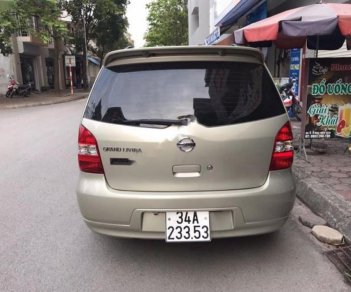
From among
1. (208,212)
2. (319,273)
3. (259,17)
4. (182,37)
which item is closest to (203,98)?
(208,212)

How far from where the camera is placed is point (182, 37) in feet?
158

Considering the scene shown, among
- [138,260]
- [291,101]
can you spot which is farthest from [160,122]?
[291,101]

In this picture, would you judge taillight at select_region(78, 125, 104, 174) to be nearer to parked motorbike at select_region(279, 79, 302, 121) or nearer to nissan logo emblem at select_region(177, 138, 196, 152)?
nissan logo emblem at select_region(177, 138, 196, 152)

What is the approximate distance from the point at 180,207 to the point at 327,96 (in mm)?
4639

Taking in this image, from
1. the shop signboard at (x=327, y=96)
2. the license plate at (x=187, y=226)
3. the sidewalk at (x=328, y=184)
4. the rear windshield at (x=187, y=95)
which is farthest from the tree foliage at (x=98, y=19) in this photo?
the license plate at (x=187, y=226)

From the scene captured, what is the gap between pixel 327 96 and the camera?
662 centimetres

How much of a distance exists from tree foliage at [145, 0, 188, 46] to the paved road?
43.6 meters

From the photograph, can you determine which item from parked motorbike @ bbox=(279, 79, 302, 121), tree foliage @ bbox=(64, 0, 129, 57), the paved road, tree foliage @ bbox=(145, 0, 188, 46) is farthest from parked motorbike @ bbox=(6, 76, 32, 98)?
tree foliage @ bbox=(145, 0, 188, 46)

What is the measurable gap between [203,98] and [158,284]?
56.8 inches

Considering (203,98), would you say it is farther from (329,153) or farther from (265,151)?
(329,153)

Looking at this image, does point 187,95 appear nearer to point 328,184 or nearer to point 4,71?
point 328,184

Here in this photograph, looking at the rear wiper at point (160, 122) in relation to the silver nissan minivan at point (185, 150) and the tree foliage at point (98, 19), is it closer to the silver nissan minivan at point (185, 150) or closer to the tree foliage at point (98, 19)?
the silver nissan minivan at point (185, 150)

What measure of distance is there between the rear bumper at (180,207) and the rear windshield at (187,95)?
1.72 feet

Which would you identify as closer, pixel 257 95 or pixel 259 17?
pixel 257 95
